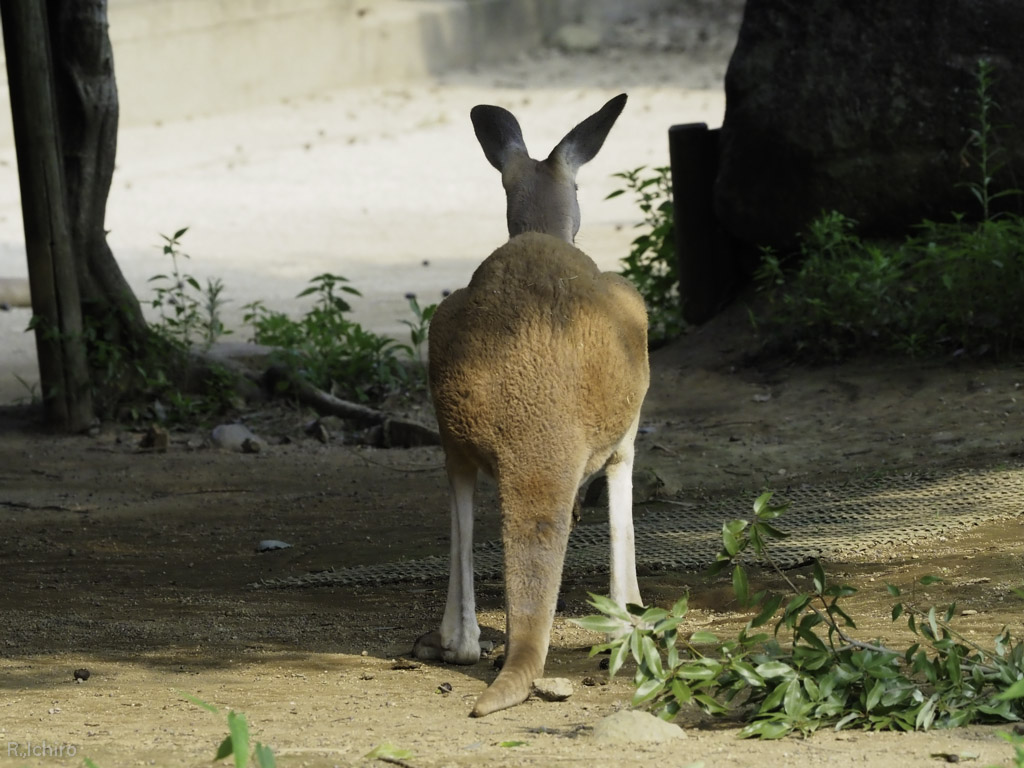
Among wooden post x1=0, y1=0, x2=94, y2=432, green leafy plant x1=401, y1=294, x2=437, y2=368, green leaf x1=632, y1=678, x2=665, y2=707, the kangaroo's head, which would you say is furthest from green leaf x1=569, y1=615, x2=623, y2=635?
wooden post x1=0, y1=0, x2=94, y2=432

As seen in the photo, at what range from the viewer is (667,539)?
15.8 ft

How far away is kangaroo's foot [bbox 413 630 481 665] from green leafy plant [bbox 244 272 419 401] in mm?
3932

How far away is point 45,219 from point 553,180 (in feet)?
11.1

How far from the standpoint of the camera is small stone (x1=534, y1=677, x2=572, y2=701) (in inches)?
129

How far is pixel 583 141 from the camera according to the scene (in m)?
4.48

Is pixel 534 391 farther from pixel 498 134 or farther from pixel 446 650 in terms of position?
pixel 498 134

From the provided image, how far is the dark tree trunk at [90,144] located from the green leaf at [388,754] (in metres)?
4.91

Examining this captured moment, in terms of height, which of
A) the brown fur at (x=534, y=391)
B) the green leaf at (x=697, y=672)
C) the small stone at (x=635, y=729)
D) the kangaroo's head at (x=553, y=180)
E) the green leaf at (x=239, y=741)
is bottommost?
the small stone at (x=635, y=729)

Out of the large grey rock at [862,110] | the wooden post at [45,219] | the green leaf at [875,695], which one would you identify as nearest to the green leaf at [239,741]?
the green leaf at [875,695]

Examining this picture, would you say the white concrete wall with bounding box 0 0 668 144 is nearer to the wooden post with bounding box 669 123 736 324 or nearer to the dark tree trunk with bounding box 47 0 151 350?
the dark tree trunk with bounding box 47 0 151 350

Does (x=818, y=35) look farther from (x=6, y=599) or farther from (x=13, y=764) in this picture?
(x=13, y=764)

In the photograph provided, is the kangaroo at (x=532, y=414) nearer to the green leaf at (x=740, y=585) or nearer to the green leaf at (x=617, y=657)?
the green leaf at (x=617, y=657)

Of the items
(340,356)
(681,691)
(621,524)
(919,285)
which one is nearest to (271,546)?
(621,524)

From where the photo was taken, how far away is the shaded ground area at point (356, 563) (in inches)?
118
